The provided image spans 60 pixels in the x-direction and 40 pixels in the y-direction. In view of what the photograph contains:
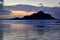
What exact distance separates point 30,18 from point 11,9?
40.9 inches

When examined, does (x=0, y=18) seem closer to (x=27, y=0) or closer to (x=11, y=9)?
(x=11, y=9)

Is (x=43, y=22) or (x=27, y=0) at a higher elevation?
(x=27, y=0)

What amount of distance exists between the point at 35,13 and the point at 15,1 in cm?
116

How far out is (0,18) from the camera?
474 inches

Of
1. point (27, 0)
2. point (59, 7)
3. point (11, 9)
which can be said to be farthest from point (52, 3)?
point (11, 9)

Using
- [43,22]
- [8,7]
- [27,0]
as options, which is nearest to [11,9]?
[8,7]

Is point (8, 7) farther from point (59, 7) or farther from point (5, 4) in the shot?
point (59, 7)

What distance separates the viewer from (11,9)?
11570mm

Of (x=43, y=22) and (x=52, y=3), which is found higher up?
(x=52, y=3)

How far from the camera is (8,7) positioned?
11586 millimetres

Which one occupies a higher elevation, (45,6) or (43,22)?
(45,6)

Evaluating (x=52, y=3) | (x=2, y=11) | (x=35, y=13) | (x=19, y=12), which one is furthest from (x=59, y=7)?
(x=2, y=11)

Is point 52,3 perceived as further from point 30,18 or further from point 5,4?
point 5,4

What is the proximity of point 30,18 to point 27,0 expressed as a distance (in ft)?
2.96
